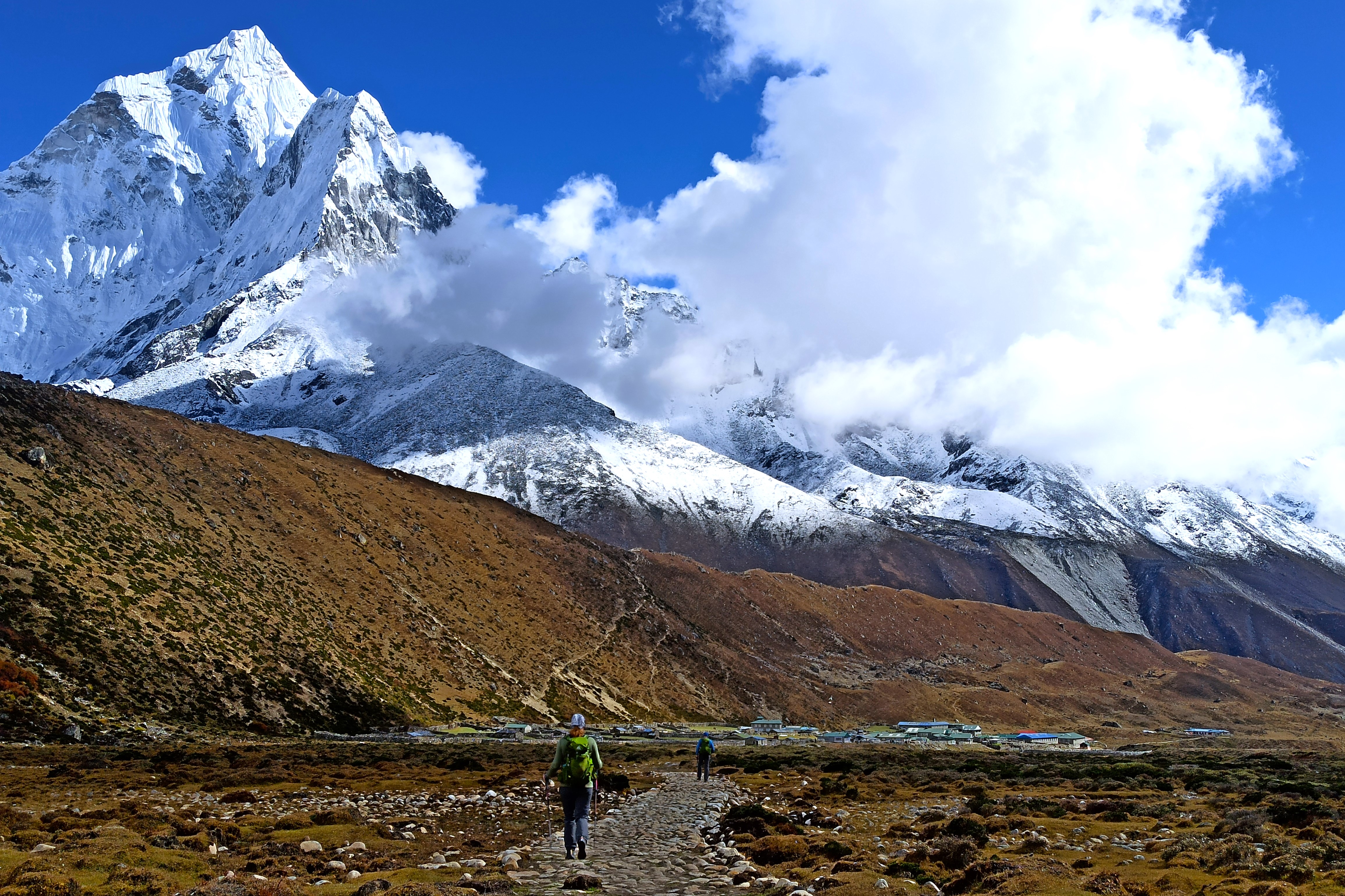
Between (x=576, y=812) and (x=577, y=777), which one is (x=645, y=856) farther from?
(x=577, y=777)

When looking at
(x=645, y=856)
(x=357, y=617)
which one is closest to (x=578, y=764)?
(x=645, y=856)

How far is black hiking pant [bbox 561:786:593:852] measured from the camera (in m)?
17.8

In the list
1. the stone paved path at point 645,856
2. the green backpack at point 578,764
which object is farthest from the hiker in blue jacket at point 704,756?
the green backpack at point 578,764

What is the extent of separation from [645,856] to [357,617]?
228ft

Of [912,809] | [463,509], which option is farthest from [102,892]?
[463,509]

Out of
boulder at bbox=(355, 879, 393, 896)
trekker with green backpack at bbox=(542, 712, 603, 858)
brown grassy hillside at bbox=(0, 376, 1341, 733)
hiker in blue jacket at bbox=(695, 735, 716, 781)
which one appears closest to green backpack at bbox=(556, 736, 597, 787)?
trekker with green backpack at bbox=(542, 712, 603, 858)

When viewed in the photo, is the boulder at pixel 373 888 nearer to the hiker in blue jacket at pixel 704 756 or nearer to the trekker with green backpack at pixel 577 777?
the trekker with green backpack at pixel 577 777

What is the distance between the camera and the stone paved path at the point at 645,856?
52.5ft

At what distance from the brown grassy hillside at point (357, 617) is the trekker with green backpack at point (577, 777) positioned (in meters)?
35.1

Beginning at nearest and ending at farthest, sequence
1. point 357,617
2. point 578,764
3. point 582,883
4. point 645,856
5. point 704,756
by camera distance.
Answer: point 582,883, point 578,764, point 645,856, point 704,756, point 357,617

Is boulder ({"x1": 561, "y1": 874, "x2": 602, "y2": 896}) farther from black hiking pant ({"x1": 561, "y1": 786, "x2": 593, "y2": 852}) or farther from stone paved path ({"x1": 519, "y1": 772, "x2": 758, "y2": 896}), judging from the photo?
black hiking pant ({"x1": 561, "y1": 786, "x2": 593, "y2": 852})

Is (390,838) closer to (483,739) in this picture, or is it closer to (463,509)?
(483,739)

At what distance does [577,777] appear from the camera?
17.5m

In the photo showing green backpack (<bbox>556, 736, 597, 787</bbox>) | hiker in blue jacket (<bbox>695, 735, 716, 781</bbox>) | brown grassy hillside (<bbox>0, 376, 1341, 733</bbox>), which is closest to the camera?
green backpack (<bbox>556, 736, 597, 787</bbox>)
